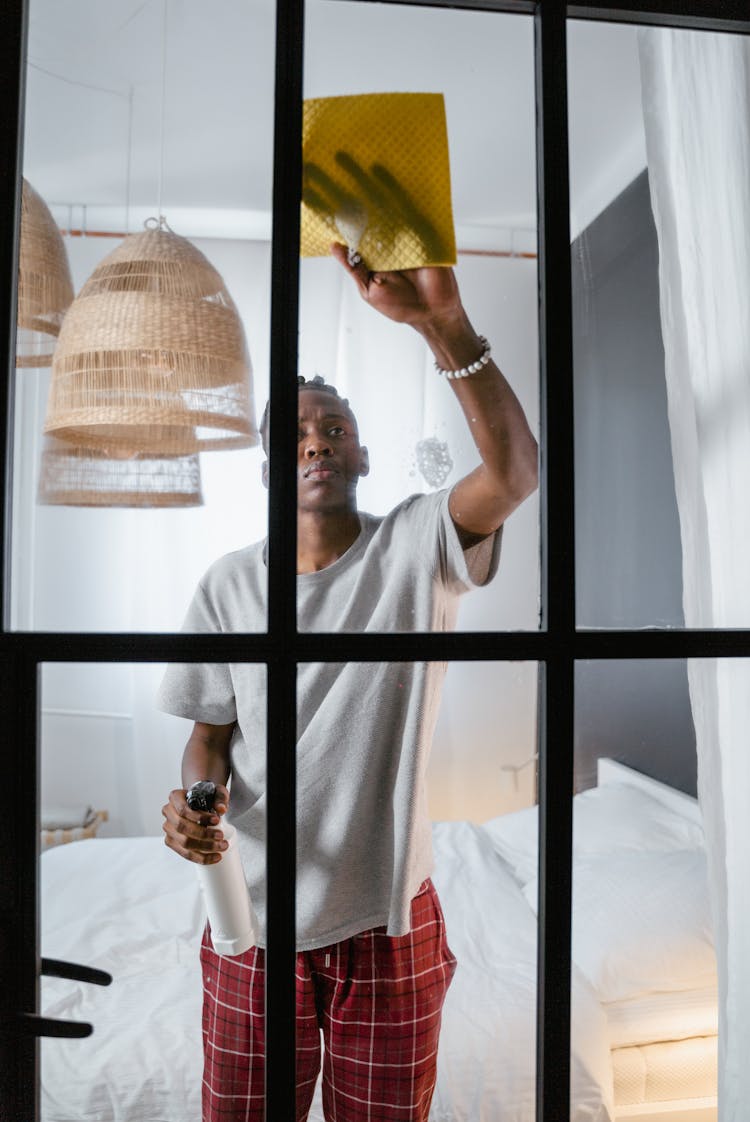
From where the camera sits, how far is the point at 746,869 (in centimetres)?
96

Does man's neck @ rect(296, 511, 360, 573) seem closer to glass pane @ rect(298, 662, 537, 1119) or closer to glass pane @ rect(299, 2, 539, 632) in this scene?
glass pane @ rect(299, 2, 539, 632)

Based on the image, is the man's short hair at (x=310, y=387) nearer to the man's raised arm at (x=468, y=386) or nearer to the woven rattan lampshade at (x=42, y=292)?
the man's raised arm at (x=468, y=386)

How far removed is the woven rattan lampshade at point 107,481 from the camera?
85cm

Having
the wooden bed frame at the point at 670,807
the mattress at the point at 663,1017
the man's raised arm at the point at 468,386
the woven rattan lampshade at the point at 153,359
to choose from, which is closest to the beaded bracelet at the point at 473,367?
the man's raised arm at the point at 468,386

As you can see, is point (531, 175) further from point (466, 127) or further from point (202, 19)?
point (202, 19)

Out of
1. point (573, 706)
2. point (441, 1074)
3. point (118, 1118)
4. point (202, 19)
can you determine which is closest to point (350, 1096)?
point (441, 1074)

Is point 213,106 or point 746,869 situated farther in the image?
point 746,869

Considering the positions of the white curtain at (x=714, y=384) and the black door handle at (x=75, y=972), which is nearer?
the black door handle at (x=75, y=972)

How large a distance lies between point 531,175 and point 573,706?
0.61m

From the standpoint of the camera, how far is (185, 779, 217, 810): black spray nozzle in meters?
0.86

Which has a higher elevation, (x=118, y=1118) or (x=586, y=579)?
(x=586, y=579)

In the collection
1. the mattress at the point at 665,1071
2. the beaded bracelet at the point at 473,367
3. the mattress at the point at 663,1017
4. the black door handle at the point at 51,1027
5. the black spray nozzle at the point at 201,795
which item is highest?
the beaded bracelet at the point at 473,367

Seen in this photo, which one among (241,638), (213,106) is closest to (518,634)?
(241,638)

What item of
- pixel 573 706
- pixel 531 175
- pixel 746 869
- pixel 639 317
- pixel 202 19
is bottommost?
pixel 746 869
